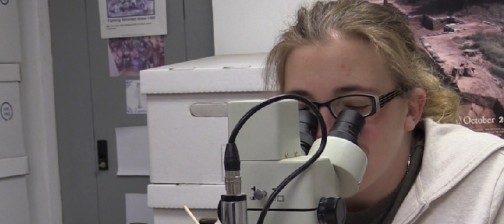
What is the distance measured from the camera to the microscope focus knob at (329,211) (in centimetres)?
75

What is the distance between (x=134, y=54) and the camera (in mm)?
2121

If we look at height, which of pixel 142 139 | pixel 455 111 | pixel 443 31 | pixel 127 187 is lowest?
pixel 127 187

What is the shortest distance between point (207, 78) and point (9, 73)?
0.91 metres

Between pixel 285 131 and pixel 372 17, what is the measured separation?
Answer: 17.8 inches

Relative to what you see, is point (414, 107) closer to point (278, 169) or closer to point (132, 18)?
point (278, 169)

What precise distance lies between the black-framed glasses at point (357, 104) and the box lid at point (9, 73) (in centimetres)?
143

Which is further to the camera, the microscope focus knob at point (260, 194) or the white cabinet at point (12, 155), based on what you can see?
the white cabinet at point (12, 155)

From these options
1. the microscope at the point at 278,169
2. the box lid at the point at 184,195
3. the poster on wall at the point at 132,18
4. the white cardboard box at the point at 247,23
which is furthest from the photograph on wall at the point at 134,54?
the microscope at the point at 278,169

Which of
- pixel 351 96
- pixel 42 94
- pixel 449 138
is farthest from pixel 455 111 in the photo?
pixel 42 94

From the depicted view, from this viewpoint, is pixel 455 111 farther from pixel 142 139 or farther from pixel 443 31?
pixel 142 139

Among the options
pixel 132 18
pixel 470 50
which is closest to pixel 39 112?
pixel 132 18

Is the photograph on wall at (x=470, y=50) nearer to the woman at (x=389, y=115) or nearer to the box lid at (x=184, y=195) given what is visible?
the woman at (x=389, y=115)

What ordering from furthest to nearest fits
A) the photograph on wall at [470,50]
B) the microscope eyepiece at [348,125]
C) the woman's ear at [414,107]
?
the photograph on wall at [470,50]
the woman's ear at [414,107]
the microscope eyepiece at [348,125]

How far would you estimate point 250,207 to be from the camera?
77 centimetres
